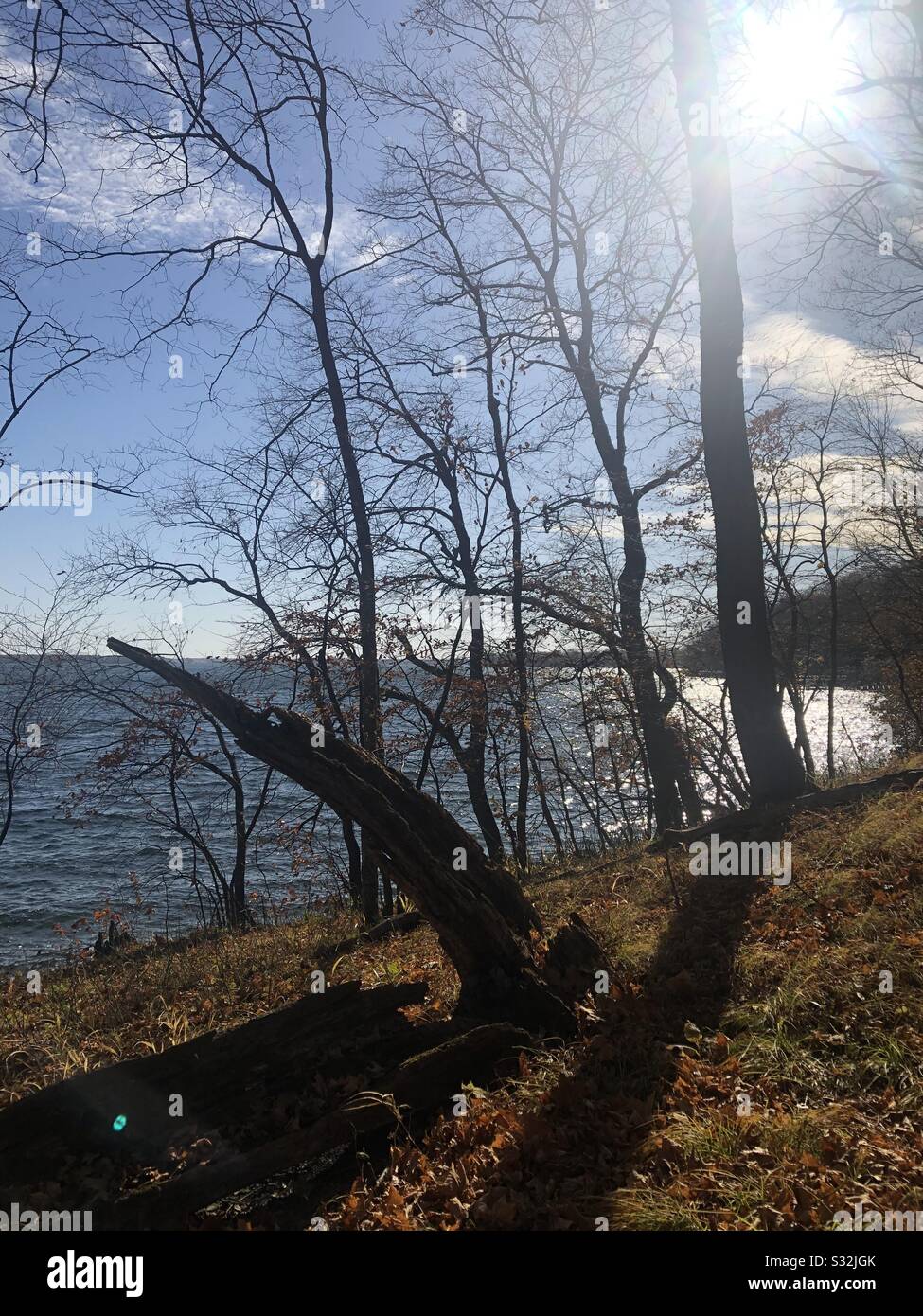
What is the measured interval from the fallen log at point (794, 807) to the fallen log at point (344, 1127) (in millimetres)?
4052

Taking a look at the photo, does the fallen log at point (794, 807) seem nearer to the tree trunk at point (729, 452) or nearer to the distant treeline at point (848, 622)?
the tree trunk at point (729, 452)

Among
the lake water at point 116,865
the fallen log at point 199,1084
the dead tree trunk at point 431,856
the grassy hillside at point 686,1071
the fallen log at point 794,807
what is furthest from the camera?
the lake water at point 116,865

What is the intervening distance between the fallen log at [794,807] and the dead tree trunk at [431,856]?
3.26m

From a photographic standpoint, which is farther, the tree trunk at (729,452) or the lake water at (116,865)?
the lake water at (116,865)

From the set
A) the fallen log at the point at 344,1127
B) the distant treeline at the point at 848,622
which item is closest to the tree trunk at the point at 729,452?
the fallen log at the point at 344,1127

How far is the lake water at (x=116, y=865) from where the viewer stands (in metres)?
18.7

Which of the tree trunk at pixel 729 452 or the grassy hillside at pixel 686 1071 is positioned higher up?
the tree trunk at pixel 729 452

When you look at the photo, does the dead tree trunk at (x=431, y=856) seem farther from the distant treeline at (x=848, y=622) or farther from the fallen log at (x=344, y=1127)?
the distant treeline at (x=848, y=622)

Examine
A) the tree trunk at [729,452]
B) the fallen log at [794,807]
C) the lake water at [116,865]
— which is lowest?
the lake water at [116,865]

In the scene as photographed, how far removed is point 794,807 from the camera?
27.8 feet

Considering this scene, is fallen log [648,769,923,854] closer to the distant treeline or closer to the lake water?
the lake water

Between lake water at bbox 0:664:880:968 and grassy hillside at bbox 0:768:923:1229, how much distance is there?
933cm

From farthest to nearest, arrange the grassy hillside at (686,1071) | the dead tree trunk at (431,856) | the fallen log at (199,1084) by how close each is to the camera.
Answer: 1. the dead tree trunk at (431,856)
2. the fallen log at (199,1084)
3. the grassy hillside at (686,1071)

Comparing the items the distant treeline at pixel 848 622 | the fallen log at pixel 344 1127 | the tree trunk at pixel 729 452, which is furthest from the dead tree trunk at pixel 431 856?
the distant treeline at pixel 848 622
